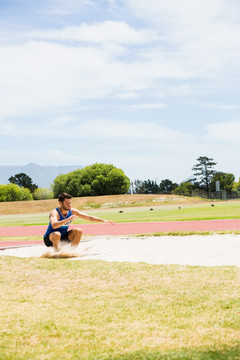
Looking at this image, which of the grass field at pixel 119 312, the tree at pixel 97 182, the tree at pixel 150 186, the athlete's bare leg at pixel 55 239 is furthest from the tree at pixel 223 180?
the grass field at pixel 119 312

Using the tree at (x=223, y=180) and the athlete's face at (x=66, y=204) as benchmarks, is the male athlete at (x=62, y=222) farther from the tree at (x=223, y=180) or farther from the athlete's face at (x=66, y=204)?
the tree at (x=223, y=180)

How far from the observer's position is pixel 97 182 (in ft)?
279

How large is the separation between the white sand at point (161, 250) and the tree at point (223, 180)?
10500 centimetres

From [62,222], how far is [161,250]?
320 centimetres

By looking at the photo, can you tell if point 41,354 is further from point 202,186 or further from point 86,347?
point 202,186

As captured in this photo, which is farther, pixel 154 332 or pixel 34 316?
pixel 34 316

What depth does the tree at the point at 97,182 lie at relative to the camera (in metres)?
85.1

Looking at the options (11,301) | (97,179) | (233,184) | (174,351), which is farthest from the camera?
(233,184)

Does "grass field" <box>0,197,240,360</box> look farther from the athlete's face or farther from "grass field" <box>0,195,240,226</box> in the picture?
"grass field" <box>0,195,240,226</box>

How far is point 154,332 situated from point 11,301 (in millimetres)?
2419

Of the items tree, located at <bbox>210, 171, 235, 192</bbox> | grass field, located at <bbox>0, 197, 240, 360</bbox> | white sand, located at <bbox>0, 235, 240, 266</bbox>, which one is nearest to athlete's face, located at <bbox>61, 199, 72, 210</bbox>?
white sand, located at <bbox>0, 235, 240, 266</bbox>

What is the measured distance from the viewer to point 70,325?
4973 mm

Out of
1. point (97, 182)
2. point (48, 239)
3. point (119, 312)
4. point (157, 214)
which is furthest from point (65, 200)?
point (97, 182)

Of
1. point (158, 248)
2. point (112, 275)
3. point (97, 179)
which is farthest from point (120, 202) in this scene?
point (112, 275)
